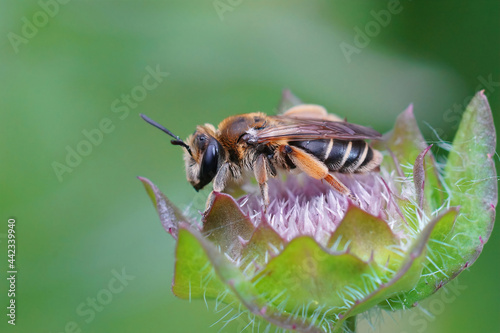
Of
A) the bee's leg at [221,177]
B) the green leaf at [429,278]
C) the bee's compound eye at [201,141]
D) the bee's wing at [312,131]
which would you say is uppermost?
the bee's wing at [312,131]

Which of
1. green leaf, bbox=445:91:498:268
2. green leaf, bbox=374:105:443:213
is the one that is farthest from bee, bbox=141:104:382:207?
green leaf, bbox=445:91:498:268

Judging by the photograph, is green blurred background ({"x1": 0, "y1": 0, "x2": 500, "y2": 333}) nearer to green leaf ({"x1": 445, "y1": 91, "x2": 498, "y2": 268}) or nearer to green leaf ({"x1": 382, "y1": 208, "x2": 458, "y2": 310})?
green leaf ({"x1": 445, "y1": 91, "x2": 498, "y2": 268})

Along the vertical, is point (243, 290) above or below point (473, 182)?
below

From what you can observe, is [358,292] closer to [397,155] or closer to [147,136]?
[397,155]

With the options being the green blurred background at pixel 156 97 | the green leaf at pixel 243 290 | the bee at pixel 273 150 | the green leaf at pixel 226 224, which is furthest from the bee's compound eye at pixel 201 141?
the green blurred background at pixel 156 97

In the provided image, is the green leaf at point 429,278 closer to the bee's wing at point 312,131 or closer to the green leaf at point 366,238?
the green leaf at point 366,238

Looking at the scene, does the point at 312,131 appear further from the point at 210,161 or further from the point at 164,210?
the point at 164,210

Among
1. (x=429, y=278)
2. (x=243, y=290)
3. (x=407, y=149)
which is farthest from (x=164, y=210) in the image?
(x=407, y=149)
